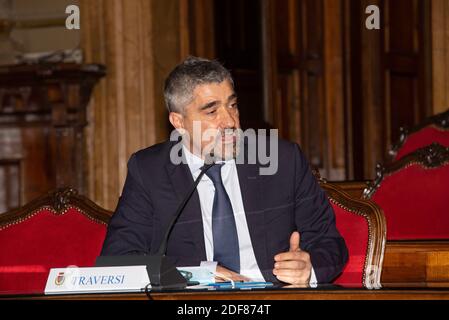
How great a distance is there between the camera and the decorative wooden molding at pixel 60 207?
9.94 ft

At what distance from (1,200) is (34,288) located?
2.21 meters

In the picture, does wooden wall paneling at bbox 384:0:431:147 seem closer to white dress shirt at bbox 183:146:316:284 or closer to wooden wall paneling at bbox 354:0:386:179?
wooden wall paneling at bbox 354:0:386:179

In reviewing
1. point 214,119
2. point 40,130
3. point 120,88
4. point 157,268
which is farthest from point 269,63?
point 157,268

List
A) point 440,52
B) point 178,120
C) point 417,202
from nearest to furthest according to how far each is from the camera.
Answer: point 178,120
point 417,202
point 440,52

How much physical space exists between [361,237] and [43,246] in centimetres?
100

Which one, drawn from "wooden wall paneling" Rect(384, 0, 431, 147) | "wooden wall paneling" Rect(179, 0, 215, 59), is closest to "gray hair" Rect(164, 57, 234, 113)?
"wooden wall paneling" Rect(179, 0, 215, 59)

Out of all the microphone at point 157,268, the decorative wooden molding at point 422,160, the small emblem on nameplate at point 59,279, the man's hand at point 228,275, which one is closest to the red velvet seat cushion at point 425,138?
the decorative wooden molding at point 422,160

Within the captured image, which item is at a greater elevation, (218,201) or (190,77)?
(190,77)

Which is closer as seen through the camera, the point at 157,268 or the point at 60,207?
the point at 157,268

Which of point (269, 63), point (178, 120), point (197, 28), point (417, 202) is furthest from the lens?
point (269, 63)

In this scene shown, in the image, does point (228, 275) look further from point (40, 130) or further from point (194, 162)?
point (40, 130)

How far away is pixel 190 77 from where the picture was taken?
9.48 ft

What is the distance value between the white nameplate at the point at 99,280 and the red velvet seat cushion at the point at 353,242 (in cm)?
87

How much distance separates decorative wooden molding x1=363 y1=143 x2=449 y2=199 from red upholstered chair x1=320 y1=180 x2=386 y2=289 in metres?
0.75
